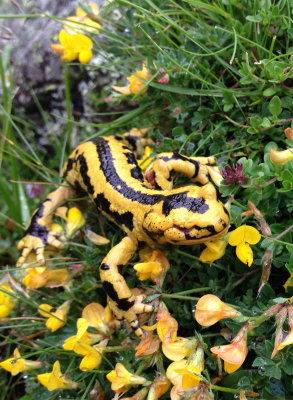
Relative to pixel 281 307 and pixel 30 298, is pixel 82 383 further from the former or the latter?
pixel 281 307

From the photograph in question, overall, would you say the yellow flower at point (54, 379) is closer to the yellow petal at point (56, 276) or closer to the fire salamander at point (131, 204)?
the fire salamander at point (131, 204)

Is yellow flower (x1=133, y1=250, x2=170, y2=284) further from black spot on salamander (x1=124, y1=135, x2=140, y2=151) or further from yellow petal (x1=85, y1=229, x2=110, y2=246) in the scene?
black spot on salamander (x1=124, y1=135, x2=140, y2=151)

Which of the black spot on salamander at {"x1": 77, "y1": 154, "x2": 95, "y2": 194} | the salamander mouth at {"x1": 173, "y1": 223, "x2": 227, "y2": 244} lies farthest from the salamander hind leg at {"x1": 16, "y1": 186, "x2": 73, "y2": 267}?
the salamander mouth at {"x1": 173, "y1": 223, "x2": 227, "y2": 244}

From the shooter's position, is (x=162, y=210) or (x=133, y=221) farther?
(x=133, y=221)

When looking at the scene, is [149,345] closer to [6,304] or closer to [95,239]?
[95,239]

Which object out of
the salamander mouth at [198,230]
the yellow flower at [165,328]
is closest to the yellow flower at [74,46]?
the salamander mouth at [198,230]

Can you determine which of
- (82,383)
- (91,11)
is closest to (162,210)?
(82,383)

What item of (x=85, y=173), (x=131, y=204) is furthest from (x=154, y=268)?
(x=85, y=173)
